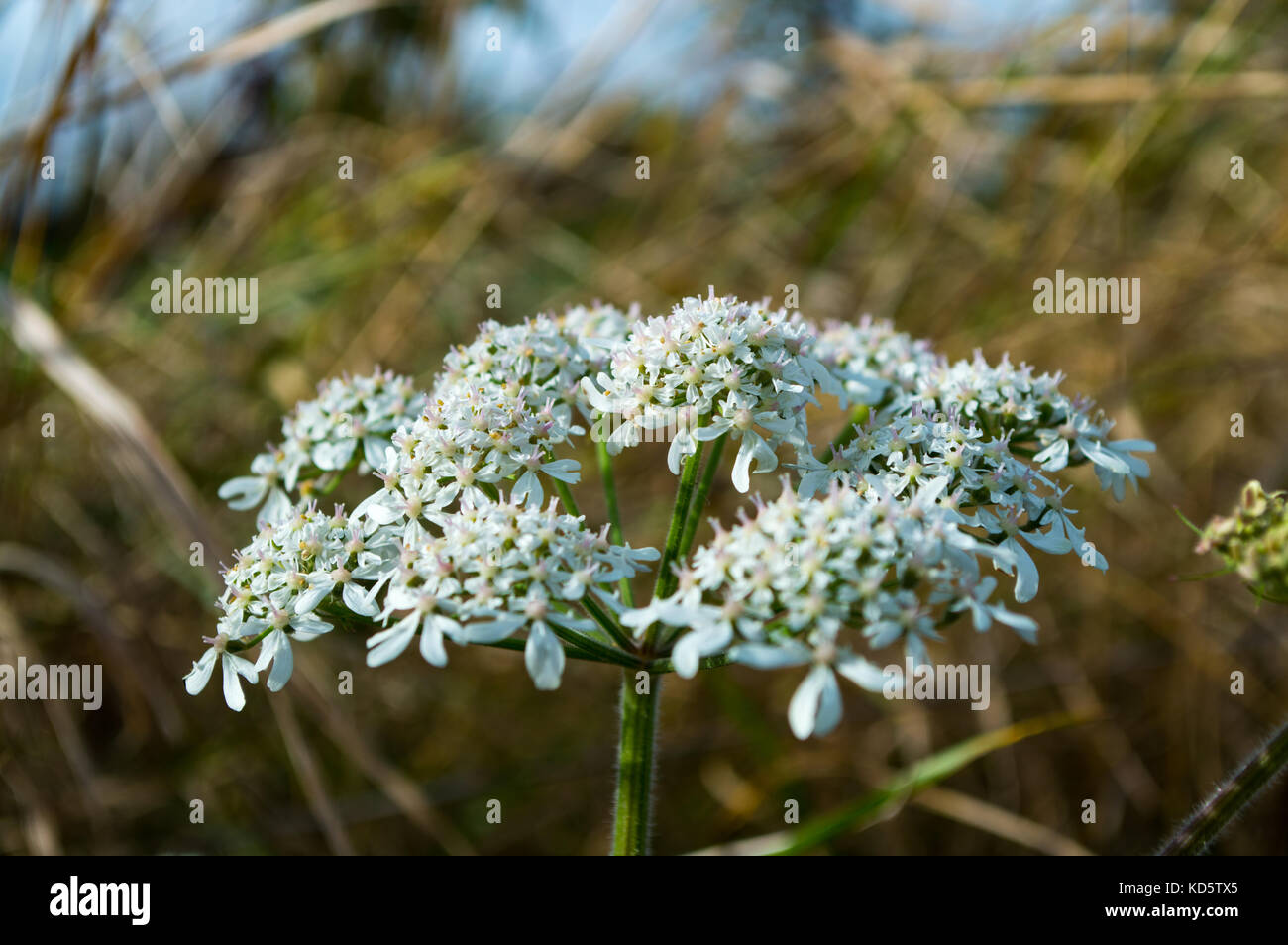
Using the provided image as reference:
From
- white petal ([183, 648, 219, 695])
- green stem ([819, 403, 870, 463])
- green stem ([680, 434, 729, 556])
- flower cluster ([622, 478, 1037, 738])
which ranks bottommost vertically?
white petal ([183, 648, 219, 695])

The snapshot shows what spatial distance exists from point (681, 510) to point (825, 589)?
1.68 ft

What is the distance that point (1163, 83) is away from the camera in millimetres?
4234

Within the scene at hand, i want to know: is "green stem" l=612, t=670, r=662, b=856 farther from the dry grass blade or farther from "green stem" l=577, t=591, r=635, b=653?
the dry grass blade

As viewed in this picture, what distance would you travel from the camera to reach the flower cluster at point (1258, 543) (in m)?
1.86

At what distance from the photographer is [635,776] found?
7.29 ft

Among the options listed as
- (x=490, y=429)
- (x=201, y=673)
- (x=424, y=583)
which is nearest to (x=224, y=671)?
(x=201, y=673)

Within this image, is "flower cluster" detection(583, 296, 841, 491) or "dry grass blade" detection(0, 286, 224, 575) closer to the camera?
"flower cluster" detection(583, 296, 841, 491)

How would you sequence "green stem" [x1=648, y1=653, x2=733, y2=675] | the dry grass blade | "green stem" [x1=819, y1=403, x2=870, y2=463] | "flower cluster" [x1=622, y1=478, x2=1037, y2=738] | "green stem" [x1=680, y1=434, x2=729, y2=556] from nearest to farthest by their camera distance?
"flower cluster" [x1=622, y1=478, x2=1037, y2=738]
"green stem" [x1=648, y1=653, x2=733, y2=675]
"green stem" [x1=680, y1=434, x2=729, y2=556]
"green stem" [x1=819, y1=403, x2=870, y2=463]
the dry grass blade

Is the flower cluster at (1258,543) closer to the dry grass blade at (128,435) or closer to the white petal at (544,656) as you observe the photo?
the white petal at (544,656)

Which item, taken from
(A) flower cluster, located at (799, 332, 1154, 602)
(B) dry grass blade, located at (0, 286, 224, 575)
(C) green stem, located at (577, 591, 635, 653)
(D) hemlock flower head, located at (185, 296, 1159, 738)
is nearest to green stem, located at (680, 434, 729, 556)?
(D) hemlock flower head, located at (185, 296, 1159, 738)

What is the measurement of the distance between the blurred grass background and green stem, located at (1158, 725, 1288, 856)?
1.51 meters

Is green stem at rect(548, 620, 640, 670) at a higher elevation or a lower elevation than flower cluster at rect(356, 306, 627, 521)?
lower

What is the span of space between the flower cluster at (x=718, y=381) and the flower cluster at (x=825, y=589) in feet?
0.92

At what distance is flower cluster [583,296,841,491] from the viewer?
7.49 ft
